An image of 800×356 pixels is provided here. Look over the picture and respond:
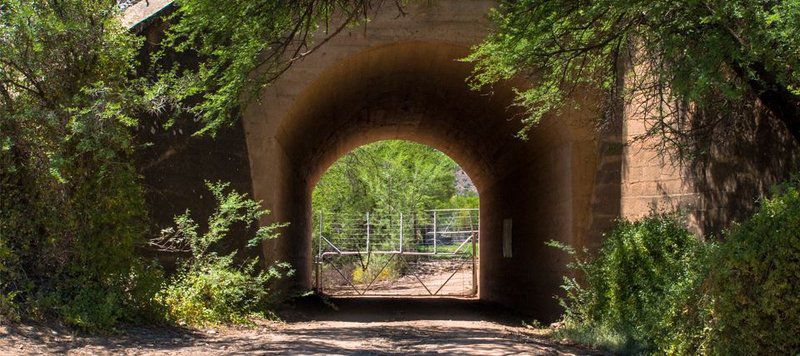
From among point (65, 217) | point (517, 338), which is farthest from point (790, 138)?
point (65, 217)

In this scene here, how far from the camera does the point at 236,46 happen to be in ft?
31.6

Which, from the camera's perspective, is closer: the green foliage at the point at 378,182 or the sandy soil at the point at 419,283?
the sandy soil at the point at 419,283

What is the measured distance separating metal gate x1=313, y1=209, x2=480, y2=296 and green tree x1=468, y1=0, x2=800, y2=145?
53.0 feet

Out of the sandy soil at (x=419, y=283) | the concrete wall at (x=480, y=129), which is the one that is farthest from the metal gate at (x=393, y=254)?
the concrete wall at (x=480, y=129)

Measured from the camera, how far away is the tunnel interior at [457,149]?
42.7 feet

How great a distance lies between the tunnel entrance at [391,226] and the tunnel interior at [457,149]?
6434 millimetres

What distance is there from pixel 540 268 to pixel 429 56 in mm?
3920

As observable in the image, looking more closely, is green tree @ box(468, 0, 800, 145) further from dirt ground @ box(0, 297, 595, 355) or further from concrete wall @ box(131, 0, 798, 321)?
dirt ground @ box(0, 297, 595, 355)

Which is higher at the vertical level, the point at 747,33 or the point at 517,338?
the point at 747,33

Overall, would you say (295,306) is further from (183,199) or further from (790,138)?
(790,138)

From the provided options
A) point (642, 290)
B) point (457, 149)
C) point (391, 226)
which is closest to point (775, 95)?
point (642, 290)

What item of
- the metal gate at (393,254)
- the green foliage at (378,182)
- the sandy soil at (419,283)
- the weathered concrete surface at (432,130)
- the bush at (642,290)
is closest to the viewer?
the bush at (642,290)

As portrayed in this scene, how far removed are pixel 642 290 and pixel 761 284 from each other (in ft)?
11.1

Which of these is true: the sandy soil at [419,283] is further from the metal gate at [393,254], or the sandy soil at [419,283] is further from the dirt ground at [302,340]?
the dirt ground at [302,340]
